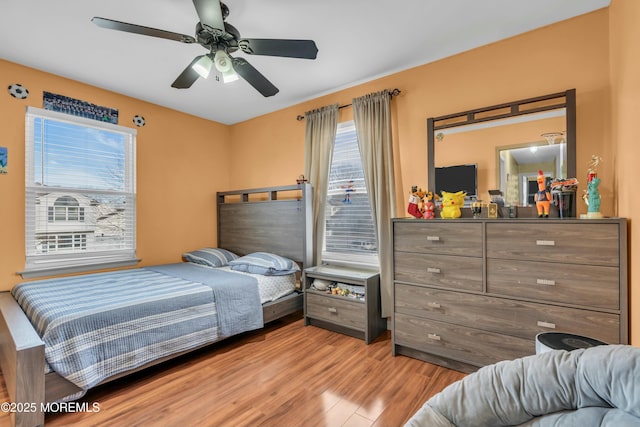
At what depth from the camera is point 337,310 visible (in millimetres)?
2893

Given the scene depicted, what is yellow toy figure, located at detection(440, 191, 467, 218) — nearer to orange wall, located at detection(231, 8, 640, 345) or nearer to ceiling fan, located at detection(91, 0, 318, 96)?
orange wall, located at detection(231, 8, 640, 345)

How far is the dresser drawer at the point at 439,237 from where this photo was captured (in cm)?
210

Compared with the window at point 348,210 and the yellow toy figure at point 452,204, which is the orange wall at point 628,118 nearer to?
the yellow toy figure at point 452,204

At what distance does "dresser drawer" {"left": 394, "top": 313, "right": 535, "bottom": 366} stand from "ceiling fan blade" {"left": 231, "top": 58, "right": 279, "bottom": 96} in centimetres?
213

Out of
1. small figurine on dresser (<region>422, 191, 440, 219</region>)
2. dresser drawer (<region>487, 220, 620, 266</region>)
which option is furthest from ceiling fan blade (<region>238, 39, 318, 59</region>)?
dresser drawer (<region>487, 220, 620, 266</region>)

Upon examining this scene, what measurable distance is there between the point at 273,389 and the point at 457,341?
135cm

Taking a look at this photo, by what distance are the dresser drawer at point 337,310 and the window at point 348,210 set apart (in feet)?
1.74

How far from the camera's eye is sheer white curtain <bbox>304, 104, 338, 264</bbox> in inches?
131

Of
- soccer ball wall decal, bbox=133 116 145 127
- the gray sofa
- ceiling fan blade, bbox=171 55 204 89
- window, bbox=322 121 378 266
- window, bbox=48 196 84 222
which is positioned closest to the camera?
the gray sofa

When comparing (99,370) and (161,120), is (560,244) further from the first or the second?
(161,120)

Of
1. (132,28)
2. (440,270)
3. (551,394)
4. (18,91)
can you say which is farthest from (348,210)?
(18,91)

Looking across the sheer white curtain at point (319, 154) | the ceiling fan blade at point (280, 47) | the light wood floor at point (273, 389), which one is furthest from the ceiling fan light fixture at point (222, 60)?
the light wood floor at point (273, 389)

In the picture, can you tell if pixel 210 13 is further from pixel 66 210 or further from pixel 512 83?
pixel 66 210

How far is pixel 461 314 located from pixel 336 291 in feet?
3.91
